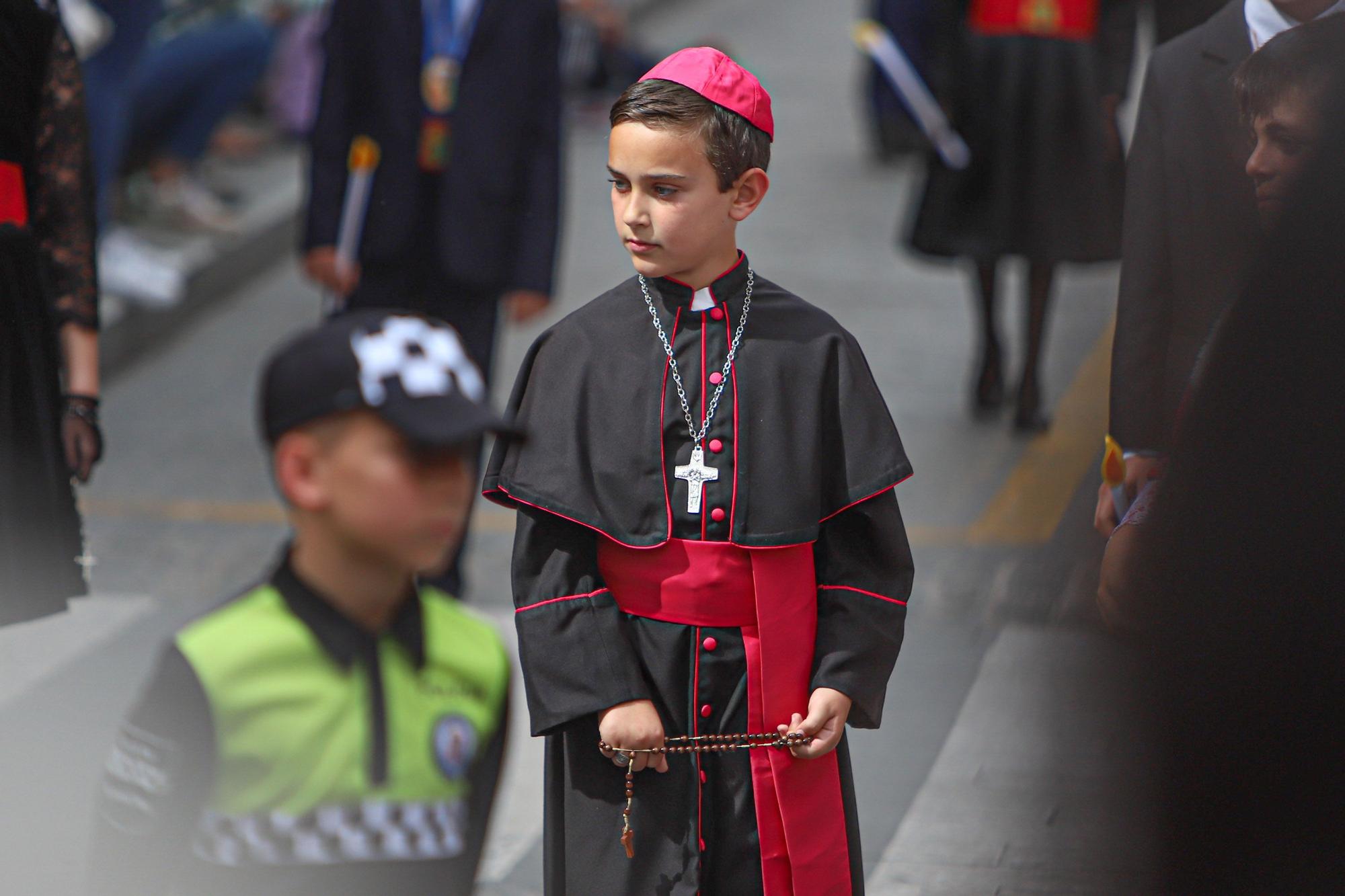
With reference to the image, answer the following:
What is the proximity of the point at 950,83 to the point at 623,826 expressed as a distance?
4823 millimetres

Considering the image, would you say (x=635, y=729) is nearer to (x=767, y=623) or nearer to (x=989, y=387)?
(x=767, y=623)

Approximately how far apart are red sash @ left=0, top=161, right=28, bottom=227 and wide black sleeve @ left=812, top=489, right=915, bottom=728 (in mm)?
1502

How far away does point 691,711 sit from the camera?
251cm

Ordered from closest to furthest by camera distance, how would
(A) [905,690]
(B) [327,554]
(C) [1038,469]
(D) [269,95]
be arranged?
(B) [327,554] → (A) [905,690] → (C) [1038,469] → (D) [269,95]

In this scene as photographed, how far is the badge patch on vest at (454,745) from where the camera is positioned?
1838 mm

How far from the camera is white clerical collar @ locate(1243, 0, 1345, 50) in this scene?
2.71 meters

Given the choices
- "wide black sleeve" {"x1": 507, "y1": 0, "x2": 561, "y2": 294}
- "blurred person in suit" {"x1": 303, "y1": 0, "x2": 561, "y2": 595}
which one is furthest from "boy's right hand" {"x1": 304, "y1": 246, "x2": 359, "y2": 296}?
"wide black sleeve" {"x1": 507, "y1": 0, "x2": 561, "y2": 294}

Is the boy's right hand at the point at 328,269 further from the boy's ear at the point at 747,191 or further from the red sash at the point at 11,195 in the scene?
the boy's ear at the point at 747,191

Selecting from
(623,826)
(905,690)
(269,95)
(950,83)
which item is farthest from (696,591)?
(269,95)

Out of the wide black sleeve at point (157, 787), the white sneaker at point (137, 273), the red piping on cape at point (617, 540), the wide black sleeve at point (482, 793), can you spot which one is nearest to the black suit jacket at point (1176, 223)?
the red piping on cape at point (617, 540)

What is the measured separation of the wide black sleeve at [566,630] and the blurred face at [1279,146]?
3.45 feet

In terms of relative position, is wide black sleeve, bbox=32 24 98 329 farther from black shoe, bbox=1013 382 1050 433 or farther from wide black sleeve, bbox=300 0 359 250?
black shoe, bbox=1013 382 1050 433

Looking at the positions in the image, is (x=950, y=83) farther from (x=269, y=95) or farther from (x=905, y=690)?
(x=269, y=95)

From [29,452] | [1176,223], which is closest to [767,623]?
[1176,223]
